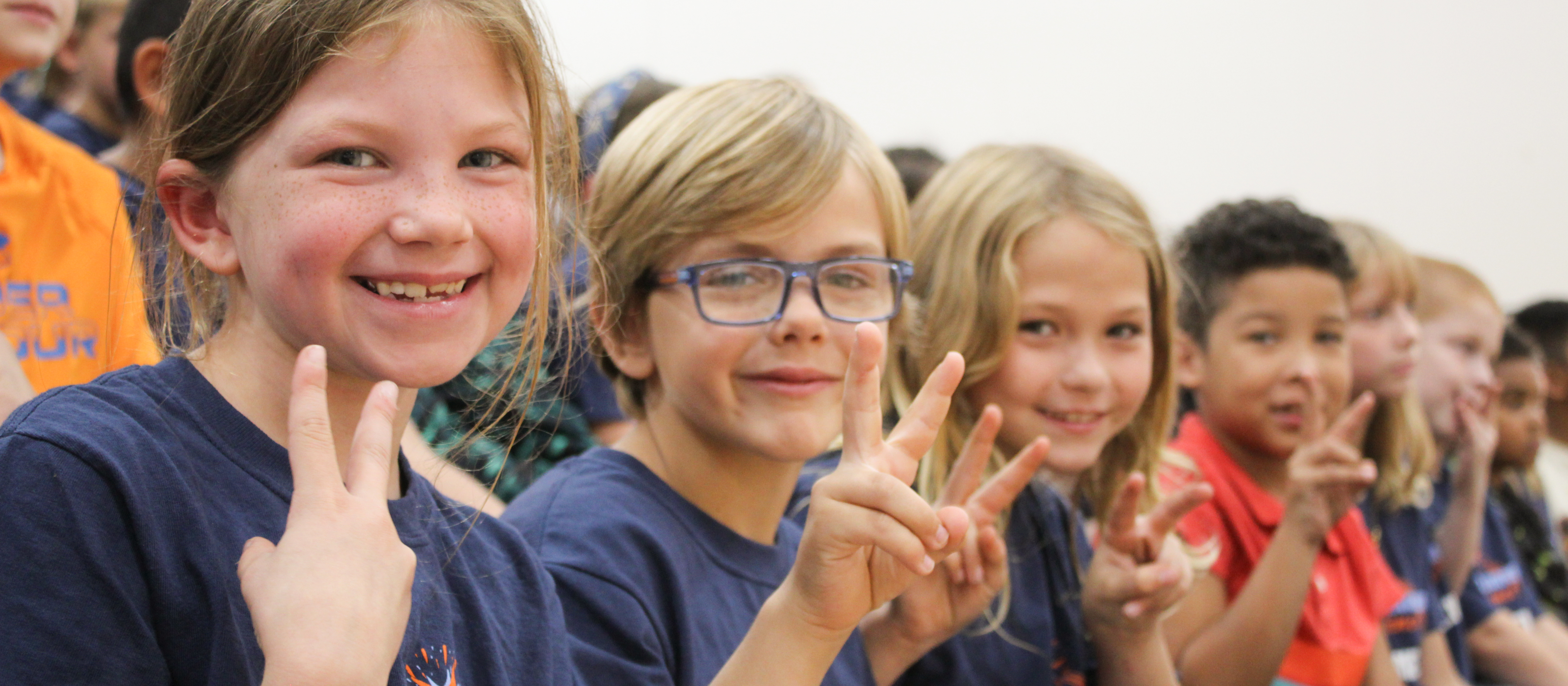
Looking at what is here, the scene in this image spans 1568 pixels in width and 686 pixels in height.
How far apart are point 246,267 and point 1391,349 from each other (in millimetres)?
2414

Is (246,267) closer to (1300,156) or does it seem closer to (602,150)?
(602,150)

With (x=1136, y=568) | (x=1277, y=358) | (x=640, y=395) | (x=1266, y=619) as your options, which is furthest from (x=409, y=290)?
(x=1277, y=358)

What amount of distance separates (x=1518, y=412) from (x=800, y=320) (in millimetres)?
3006


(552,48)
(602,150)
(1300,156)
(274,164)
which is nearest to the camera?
(274,164)

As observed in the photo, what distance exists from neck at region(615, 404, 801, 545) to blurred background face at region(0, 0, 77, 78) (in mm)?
937

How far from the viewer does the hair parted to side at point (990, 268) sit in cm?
177

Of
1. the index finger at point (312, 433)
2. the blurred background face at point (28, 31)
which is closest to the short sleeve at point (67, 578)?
the index finger at point (312, 433)

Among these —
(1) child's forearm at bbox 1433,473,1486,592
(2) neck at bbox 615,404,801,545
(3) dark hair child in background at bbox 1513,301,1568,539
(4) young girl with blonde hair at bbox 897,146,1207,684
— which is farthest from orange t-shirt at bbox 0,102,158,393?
(3) dark hair child in background at bbox 1513,301,1568,539

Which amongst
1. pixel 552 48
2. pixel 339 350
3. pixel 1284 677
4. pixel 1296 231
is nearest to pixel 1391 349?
pixel 1296 231

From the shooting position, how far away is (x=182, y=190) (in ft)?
2.86

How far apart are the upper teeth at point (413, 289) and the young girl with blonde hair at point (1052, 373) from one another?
0.94 meters

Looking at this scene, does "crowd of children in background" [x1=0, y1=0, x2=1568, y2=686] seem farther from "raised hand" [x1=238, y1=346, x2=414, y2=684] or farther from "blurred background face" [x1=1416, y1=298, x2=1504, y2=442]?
"blurred background face" [x1=1416, y1=298, x2=1504, y2=442]

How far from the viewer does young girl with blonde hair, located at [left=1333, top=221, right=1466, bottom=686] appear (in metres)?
2.54

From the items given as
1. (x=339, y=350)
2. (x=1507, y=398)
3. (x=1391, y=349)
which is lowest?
(x=1507, y=398)
